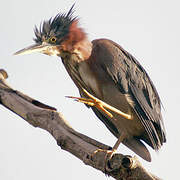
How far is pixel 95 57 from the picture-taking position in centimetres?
444

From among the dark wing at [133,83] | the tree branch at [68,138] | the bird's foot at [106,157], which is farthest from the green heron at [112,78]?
the bird's foot at [106,157]

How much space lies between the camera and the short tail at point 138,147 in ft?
15.0

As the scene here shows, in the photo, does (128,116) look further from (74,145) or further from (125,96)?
(74,145)

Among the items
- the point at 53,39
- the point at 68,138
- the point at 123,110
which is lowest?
the point at 68,138

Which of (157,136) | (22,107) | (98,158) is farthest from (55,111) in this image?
(157,136)

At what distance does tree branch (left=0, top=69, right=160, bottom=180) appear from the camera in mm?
3051

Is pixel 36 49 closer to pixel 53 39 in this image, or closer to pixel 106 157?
pixel 53 39

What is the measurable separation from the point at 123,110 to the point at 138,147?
594mm

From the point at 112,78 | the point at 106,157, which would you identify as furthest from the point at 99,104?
the point at 106,157

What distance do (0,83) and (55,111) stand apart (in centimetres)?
93

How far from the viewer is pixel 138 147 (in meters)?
4.73

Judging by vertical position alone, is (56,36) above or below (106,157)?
above

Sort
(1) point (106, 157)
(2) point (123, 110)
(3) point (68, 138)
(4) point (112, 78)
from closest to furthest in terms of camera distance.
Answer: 1. (1) point (106, 157)
2. (3) point (68, 138)
3. (4) point (112, 78)
4. (2) point (123, 110)

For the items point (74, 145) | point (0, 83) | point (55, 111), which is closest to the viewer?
point (74, 145)
